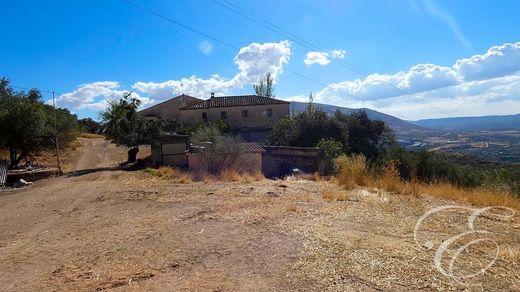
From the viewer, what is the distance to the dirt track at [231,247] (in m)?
3.95

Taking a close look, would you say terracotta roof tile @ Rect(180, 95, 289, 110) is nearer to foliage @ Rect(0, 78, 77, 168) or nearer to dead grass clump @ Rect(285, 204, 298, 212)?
foliage @ Rect(0, 78, 77, 168)

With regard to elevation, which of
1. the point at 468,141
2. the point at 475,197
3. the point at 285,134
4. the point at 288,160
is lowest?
the point at 468,141

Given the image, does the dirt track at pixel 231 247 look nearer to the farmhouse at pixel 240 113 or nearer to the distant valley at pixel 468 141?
the distant valley at pixel 468 141

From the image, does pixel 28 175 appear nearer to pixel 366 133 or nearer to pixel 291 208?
pixel 291 208

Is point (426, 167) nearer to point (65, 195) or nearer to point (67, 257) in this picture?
point (65, 195)

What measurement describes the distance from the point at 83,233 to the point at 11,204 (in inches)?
256

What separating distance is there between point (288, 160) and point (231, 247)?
18.3 metres

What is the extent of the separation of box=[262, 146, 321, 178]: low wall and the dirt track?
12947mm

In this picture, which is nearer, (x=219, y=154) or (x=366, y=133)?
(x=219, y=154)

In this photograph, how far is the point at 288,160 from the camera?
23.3 metres

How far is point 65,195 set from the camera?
12047mm

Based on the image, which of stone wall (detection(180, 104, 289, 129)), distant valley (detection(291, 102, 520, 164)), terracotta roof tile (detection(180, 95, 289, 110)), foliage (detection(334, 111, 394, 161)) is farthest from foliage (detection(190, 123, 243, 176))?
terracotta roof tile (detection(180, 95, 289, 110))

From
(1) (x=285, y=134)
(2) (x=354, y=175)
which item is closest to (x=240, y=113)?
(1) (x=285, y=134)

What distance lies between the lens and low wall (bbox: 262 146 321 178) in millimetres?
22281
